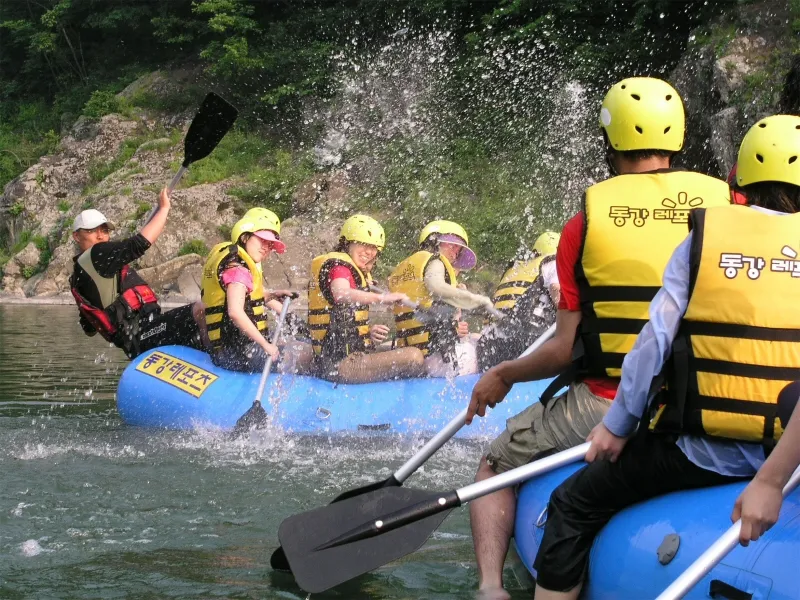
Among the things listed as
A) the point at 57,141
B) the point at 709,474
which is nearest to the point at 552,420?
the point at 709,474

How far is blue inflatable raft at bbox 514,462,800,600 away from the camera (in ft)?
7.77

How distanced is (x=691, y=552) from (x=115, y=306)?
5.84m

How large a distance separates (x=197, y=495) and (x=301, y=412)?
1770 mm

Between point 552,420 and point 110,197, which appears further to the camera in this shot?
point 110,197

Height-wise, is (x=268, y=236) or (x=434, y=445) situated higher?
(x=268, y=236)

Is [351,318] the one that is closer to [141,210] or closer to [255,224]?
[255,224]

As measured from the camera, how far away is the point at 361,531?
3.38 m

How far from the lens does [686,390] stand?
8.56 feet

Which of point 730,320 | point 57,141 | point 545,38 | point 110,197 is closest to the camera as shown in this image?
point 730,320

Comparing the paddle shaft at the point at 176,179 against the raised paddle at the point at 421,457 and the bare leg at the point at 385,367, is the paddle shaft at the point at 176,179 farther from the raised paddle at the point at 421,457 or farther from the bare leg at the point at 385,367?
the raised paddle at the point at 421,457

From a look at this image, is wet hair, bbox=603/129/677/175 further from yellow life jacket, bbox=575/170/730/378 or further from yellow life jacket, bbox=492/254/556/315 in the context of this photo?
yellow life jacket, bbox=492/254/556/315

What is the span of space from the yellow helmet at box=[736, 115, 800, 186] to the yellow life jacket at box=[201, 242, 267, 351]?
5.10m

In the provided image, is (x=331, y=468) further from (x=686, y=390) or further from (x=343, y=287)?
(x=686, y=390)

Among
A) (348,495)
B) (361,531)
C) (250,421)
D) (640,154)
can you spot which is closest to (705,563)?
(361,531)
